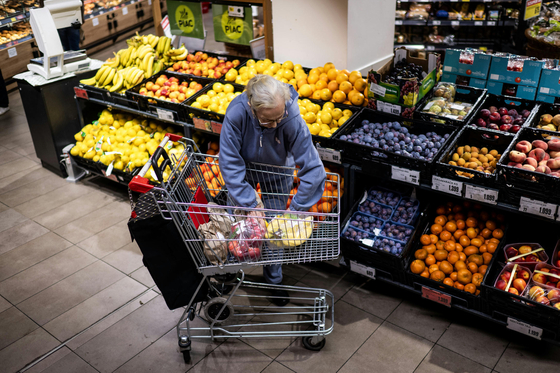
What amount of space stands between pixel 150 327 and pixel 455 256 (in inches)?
84.1

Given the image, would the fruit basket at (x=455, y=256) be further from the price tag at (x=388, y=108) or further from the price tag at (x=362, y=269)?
the price tag at (x=388, y=108)

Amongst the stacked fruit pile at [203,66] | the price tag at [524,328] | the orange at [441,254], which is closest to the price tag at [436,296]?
the orange at [441,254]

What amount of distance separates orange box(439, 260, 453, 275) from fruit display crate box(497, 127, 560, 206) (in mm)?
578

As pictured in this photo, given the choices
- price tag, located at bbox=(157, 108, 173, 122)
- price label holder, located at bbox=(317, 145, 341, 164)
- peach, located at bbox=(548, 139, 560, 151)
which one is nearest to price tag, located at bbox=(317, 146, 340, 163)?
price label holder, located at bbox=(317, 145, 341, 164)

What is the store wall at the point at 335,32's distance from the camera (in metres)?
3.99

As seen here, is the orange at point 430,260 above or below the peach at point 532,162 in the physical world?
below

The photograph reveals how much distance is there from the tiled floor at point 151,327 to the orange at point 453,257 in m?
0.41

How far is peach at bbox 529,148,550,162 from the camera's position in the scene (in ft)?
9.08

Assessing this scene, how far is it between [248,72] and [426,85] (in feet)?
5.51

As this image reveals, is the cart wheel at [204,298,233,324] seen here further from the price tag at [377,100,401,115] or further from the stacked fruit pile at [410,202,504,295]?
the price tag at [377,100,401,115]

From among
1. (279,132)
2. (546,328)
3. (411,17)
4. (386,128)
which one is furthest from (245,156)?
(411,17)

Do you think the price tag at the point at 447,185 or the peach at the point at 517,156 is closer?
the peach at the point at 517,156

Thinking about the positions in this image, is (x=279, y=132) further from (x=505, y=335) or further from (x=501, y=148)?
(x=505, y=335)

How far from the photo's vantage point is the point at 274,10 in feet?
14.3
